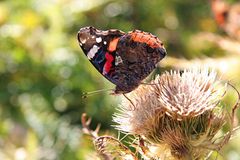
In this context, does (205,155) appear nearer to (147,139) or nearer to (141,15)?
(147,139)

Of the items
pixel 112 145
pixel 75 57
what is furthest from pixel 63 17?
pixel 112 145

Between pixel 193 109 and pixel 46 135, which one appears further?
pixel 46 135

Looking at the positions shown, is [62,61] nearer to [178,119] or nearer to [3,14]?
[3,14]

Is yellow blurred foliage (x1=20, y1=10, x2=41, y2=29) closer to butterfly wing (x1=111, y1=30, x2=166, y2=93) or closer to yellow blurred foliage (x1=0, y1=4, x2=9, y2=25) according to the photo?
yellow blurred foliage (x1=0, y1=4, x2=9, y2=25)

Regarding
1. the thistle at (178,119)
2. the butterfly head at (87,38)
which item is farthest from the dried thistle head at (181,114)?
the butterfly head at (87,38)

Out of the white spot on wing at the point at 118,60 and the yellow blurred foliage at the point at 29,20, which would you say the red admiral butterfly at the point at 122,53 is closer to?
the white spot on wing at the point at 118,60
